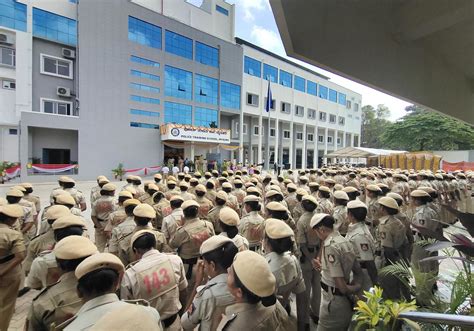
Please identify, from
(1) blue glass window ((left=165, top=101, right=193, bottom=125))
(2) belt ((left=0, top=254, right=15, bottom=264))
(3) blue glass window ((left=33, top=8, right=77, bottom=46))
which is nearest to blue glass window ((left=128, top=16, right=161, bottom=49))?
(3) blue glass window ((left=33, top=8, right=77, bottom=46))

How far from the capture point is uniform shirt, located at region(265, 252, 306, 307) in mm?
2518

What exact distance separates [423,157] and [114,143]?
22.5 meters

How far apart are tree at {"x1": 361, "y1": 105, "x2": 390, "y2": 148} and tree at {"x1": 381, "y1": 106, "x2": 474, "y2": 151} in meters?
29.2

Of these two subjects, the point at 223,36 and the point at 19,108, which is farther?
the point at 223,36

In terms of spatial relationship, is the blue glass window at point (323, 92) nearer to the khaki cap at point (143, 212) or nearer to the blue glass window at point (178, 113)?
the blue glass window at point (178, 113)

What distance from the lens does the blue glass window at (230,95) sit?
28.9 meters

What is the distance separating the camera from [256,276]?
1.58m

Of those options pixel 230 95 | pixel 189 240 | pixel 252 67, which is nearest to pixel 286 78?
pixel 252 67

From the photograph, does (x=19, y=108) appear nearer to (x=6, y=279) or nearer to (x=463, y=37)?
(x=6, y=279)

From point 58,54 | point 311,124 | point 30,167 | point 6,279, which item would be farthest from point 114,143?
point 311,124

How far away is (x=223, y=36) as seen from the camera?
29.7 metres

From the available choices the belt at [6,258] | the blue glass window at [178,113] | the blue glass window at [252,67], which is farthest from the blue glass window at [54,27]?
the belt at [6,258]

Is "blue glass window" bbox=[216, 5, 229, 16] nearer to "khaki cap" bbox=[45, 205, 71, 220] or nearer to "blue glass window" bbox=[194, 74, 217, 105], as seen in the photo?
"blue glass window" bbox=[194, 74, 217, 105]

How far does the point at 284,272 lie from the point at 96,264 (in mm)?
1653
